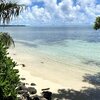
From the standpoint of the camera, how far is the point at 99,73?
27.0m

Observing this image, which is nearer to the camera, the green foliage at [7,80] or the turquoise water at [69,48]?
the green foliage at [7,80]

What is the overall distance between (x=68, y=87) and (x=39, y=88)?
8.06ft

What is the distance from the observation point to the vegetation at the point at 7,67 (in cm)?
943

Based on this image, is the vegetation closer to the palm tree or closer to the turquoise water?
the palm tree

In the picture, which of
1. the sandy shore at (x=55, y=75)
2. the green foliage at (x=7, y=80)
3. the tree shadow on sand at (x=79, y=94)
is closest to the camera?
the green foliage at (x=7, y=80)

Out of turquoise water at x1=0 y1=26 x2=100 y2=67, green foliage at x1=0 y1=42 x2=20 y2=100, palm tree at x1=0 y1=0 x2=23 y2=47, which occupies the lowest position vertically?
turquoise water at x1=0 y1=26 x2=100 y2=67

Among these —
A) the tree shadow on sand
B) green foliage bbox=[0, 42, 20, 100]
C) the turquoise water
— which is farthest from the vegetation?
the turquoise water

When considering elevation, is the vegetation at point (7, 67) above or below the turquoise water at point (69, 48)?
above

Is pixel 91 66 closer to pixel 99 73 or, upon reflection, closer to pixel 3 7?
pixel 99 73

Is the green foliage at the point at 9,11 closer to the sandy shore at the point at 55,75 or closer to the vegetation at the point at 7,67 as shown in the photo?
the vegetation at the point at 7,67

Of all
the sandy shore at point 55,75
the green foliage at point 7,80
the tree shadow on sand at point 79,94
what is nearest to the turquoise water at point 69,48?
the sandy shore at point 55,75

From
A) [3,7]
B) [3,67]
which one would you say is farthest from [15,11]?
[3,67]

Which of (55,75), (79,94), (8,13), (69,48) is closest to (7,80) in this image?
(8,13)

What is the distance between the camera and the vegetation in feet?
31.0
